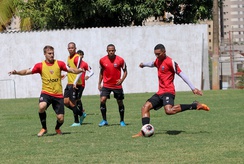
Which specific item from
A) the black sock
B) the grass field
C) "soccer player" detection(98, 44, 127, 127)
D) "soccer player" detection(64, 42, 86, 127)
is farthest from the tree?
"soccer player" detection(98, 44, 127, 127)

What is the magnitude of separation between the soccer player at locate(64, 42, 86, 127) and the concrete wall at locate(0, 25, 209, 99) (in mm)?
17756

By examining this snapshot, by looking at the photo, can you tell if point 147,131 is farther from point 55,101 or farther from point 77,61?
point 77,61

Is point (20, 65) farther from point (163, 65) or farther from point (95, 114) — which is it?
point (163, 65)

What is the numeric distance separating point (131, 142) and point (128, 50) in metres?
24.0

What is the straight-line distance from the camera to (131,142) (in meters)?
12.5

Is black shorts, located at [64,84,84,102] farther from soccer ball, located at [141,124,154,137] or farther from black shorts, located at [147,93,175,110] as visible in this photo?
soccer ball, located at [141,124,154,137]

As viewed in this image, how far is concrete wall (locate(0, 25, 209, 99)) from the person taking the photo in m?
36.2

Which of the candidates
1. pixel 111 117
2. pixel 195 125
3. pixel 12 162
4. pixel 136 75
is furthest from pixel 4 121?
pixel 136 75

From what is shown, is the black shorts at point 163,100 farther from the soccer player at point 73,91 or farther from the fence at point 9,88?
the fence at point 9,88

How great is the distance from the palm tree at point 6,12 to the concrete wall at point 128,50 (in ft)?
17.5

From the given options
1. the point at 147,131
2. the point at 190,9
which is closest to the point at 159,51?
the point at 147,131

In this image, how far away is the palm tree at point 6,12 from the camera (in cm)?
4218

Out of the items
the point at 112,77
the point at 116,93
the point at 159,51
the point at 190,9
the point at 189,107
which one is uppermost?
the point at 190,9

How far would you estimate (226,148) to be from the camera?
11.2 m
